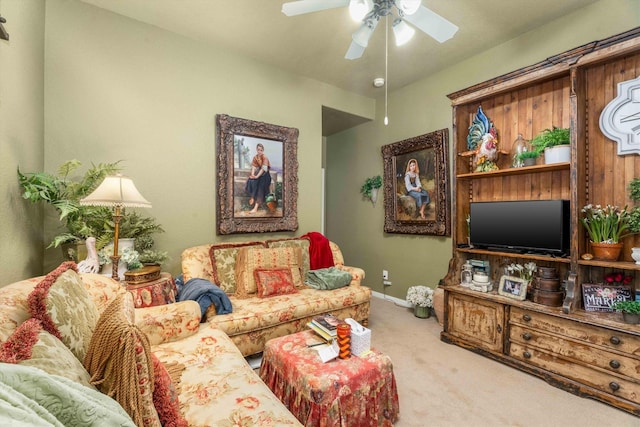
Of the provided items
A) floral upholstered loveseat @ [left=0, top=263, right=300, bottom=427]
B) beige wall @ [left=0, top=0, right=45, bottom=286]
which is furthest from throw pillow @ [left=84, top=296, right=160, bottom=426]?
beige wall @ [left=0, top=0, right=45, bottom=286]

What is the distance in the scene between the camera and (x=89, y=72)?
236 centimetres

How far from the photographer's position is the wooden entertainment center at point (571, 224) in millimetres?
1850

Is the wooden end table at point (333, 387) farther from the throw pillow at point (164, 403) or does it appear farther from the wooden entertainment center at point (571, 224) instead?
the wooden entertainment center at point (571, 224)

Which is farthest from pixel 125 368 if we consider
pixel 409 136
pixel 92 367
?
pixel 409 136

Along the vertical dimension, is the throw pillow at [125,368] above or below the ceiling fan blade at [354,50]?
below

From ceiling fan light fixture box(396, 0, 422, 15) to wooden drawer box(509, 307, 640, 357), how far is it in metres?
2.34

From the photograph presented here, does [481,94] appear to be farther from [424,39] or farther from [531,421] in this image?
[531,421]

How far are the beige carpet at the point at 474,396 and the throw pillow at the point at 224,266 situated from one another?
1.53 meters

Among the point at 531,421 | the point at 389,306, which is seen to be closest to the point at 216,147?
the point at 389,306

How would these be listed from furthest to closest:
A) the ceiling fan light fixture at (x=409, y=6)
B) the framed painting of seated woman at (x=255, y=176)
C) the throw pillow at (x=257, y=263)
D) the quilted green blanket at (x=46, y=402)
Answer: the framed painting of seated woman at (x=255, y=176) → the throw pillow at (x=257, y=263) → the ceiling fan light fixture at (x=409, y=6) → the quilted green blanket at (x=46, y=402)

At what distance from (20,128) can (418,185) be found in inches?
143

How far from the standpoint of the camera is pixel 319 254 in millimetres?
3209

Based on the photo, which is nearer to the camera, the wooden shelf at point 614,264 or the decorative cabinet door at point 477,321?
the wooden shelf at point 614,264

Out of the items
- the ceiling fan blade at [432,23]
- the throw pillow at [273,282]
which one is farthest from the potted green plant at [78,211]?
the ceiling fan blade at [432,23]
